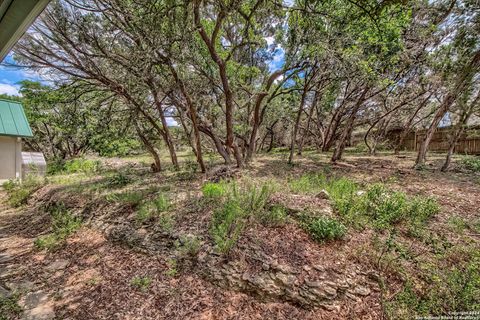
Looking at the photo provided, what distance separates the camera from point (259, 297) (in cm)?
231

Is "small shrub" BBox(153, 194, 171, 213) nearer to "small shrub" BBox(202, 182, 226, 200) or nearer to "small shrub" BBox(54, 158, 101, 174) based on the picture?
"small shrub" BBox(202, 182, 226, 200)

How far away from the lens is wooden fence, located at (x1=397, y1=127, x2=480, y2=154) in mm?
8409

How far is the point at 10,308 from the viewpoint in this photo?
2.36 meters

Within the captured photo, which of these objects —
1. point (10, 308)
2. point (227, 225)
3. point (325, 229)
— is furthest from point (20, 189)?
point (325, 229)

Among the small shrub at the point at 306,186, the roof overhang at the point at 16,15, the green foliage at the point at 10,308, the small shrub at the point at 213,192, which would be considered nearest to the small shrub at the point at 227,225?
the small shrub at the point at 213,192

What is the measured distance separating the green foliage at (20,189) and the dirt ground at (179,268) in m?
2.58

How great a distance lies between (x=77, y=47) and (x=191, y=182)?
371cm

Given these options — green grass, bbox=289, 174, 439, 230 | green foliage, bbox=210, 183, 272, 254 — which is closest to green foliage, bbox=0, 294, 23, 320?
green foliage, bbox=210, 183, 272, 254

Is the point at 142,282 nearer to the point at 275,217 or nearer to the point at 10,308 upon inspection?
the point at 10,308

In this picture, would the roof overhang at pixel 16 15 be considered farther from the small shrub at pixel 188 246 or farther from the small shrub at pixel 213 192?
the small shrub at pixel 213 192

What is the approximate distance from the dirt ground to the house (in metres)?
6.10

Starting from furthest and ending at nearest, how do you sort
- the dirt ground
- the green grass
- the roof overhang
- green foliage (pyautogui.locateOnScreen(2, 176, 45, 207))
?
green foliage (pyautogui.locateOnScreen(2, 176, 45, 207)) < the green grass < the dirt ground < the roof overhang

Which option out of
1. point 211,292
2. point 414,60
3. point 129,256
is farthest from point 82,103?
point 414,60

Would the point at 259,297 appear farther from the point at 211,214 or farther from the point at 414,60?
the point at 414,60
